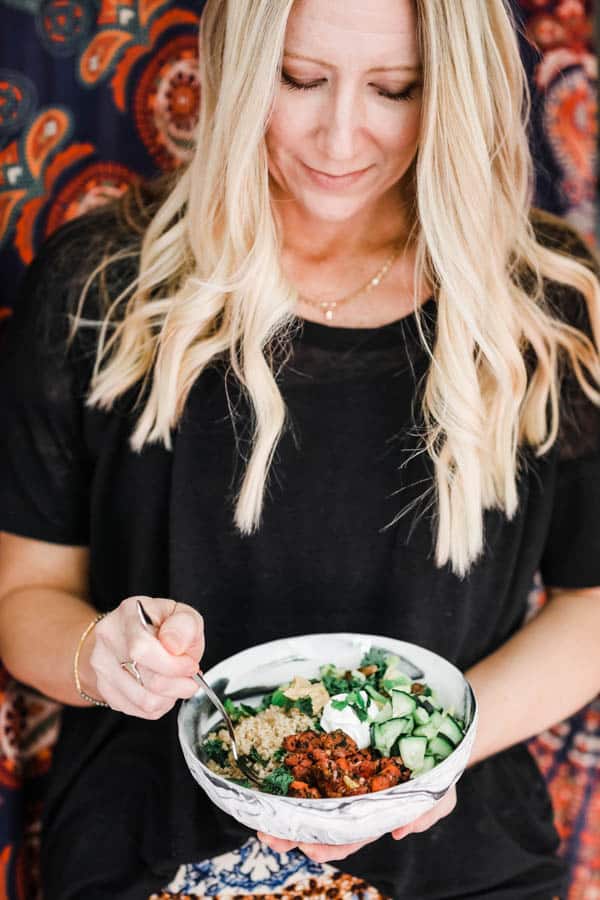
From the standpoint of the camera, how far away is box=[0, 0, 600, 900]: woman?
3.92 ft

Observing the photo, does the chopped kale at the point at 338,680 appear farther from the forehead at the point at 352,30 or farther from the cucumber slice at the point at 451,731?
the forehead at the point at 352,30

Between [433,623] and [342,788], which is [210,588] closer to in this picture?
[433,623]

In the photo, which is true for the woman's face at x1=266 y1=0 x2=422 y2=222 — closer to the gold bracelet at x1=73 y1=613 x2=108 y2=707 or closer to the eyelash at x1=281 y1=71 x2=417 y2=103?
the eyelash at x1=281 y1=71 x2=417 y2=103

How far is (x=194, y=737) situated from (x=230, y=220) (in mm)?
584

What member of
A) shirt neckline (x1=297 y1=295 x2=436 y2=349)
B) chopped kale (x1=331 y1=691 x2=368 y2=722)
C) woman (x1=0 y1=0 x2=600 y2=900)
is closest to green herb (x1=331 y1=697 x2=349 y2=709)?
chopped kale (x1=331 y1=691 x2=368 y2=722)

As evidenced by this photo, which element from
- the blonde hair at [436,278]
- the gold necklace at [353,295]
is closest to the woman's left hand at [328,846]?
the blonde hair at [436,278]

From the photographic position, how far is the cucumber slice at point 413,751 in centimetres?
98

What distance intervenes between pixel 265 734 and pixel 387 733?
13 cm

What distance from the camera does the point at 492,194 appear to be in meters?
1.22

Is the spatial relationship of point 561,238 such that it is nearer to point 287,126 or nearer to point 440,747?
point 287,126

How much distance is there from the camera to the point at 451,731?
103 centimetres

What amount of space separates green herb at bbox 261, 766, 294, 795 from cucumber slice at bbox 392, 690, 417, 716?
131mm

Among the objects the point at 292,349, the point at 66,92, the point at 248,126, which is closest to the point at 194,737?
the point at 292,349

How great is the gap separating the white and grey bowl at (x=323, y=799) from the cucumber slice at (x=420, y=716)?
5cm
